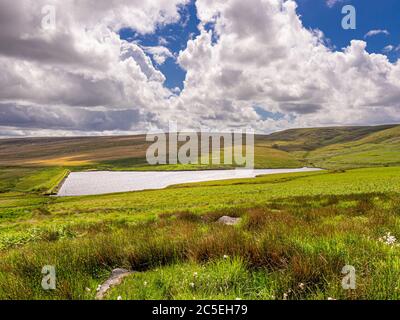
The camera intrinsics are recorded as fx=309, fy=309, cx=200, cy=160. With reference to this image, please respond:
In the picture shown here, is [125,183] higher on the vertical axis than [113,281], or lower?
lower

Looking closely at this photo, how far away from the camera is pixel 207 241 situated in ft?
19.4

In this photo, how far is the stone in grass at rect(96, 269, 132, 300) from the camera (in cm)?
424

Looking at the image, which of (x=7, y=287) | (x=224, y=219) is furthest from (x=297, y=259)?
(x=224, y=219)

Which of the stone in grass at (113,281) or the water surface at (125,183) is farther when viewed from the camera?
the water surface at (125,183)

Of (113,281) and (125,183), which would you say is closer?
(113,281)

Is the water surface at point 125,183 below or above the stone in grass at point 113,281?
below

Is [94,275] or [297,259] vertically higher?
[297,259]

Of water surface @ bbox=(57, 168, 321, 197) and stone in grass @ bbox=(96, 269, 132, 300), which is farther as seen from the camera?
water surface @ bbox=(57, 168, 321, 197)

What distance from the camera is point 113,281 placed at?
4.68m

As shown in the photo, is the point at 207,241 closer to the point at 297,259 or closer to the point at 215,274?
the point at 215,274

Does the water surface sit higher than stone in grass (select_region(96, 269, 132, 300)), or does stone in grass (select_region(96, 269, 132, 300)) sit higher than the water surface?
stone in grass (select_region(96, 269, 132, 300))

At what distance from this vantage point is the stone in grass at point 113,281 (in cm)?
424
